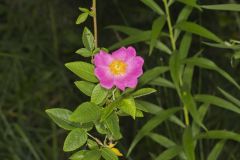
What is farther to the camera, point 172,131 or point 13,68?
point 13,68

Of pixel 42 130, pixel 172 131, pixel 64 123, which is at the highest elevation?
pixel 64 123

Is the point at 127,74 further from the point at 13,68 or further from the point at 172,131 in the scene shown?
the point at 13,68

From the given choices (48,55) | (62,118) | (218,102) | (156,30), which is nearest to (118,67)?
(62,118)

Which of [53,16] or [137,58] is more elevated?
[137,58]

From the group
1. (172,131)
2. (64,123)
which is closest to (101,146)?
(64,123)

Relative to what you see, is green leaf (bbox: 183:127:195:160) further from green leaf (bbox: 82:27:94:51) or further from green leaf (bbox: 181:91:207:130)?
green leaf (bbox: 82:27:94:51)

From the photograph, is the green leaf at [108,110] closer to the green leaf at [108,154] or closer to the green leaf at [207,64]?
the green leaf at [108,154]
